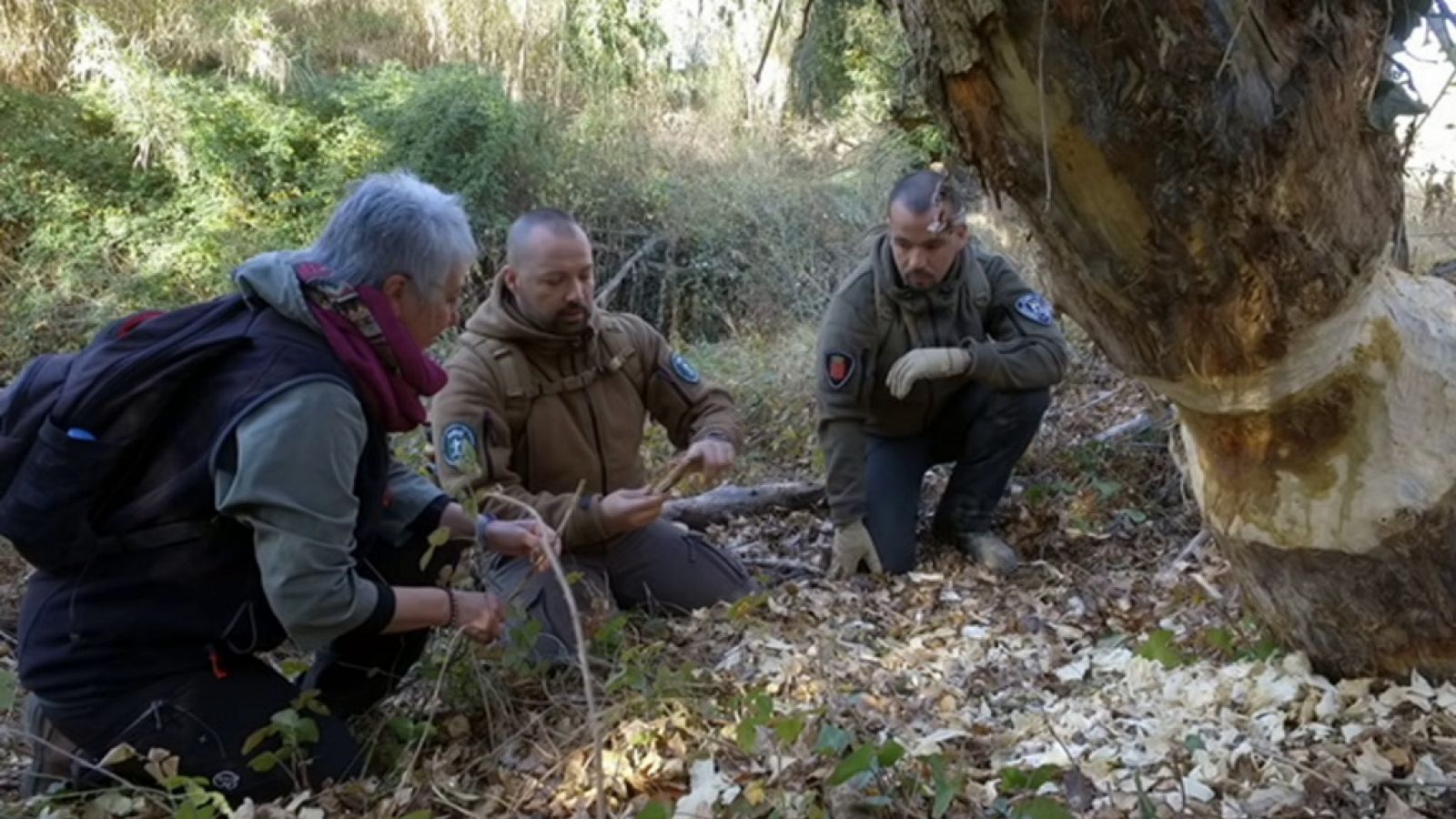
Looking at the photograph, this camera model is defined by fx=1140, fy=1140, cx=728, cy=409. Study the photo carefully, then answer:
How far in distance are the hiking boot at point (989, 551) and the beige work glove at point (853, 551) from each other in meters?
0.38

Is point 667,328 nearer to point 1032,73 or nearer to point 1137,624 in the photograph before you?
point 1137,624

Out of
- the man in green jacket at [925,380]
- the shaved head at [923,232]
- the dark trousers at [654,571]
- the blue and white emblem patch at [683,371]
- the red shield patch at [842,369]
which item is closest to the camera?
the dark trousers at [654,571]

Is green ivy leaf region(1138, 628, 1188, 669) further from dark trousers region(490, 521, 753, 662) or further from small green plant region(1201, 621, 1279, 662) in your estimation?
dark trousers region(490, 521, 753, 662)

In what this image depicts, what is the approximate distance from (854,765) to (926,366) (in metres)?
2.55

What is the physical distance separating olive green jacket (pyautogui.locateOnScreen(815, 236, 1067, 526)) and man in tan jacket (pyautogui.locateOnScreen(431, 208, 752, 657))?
64cm

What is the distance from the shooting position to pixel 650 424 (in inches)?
271

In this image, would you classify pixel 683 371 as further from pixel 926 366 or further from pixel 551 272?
pixel 926 366

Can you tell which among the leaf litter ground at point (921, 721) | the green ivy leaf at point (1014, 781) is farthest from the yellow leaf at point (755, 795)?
the green ivy leaf at point (1014, 781)

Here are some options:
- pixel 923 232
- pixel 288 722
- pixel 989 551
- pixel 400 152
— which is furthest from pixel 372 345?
pixel 400 152

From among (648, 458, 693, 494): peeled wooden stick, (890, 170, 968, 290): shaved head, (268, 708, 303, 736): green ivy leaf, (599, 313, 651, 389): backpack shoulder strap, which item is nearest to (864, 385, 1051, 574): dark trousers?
(890, 170, 968, 290): shaved head

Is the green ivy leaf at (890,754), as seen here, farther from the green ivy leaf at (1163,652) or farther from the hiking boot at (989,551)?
the hiking boot at (989,551)

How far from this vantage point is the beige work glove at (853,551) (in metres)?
4.38

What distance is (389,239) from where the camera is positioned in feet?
8.46

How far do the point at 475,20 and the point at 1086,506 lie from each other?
12345 mm
